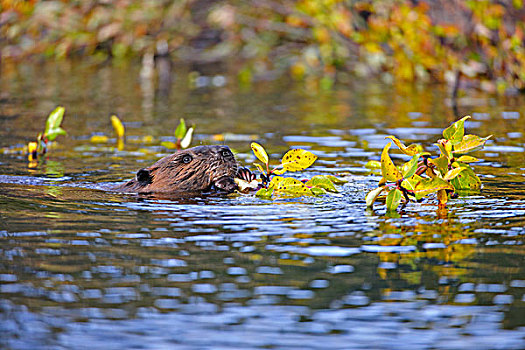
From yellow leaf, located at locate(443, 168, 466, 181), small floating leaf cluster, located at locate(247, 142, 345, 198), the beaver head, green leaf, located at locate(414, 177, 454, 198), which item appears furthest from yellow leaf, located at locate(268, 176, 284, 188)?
yellow leaf, located at locate(443, 168, 466, 181)

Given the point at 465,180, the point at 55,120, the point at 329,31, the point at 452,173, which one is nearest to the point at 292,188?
the point at 452,173

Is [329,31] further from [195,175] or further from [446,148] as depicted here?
[446,148]

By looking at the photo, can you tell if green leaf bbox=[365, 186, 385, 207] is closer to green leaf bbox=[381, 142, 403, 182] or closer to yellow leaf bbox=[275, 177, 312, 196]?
green leaf bbox=[381, 142, 403, 182]

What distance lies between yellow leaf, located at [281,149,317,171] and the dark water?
1.03 feet

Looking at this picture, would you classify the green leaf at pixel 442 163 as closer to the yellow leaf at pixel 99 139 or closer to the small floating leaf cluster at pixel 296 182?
the small floating leaf cluster at pixel 296 182

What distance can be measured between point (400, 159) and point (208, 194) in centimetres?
334

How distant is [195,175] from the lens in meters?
8.00

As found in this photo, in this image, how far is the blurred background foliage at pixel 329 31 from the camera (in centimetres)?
1625

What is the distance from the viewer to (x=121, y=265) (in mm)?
5402

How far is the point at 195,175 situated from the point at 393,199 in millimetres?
2064

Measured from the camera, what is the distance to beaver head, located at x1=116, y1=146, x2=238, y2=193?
797 cm

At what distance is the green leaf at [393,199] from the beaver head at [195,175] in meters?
1.71

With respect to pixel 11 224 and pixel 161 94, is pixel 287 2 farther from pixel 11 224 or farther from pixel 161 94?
pixel 11 224

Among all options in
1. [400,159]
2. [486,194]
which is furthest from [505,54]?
[486,194]
